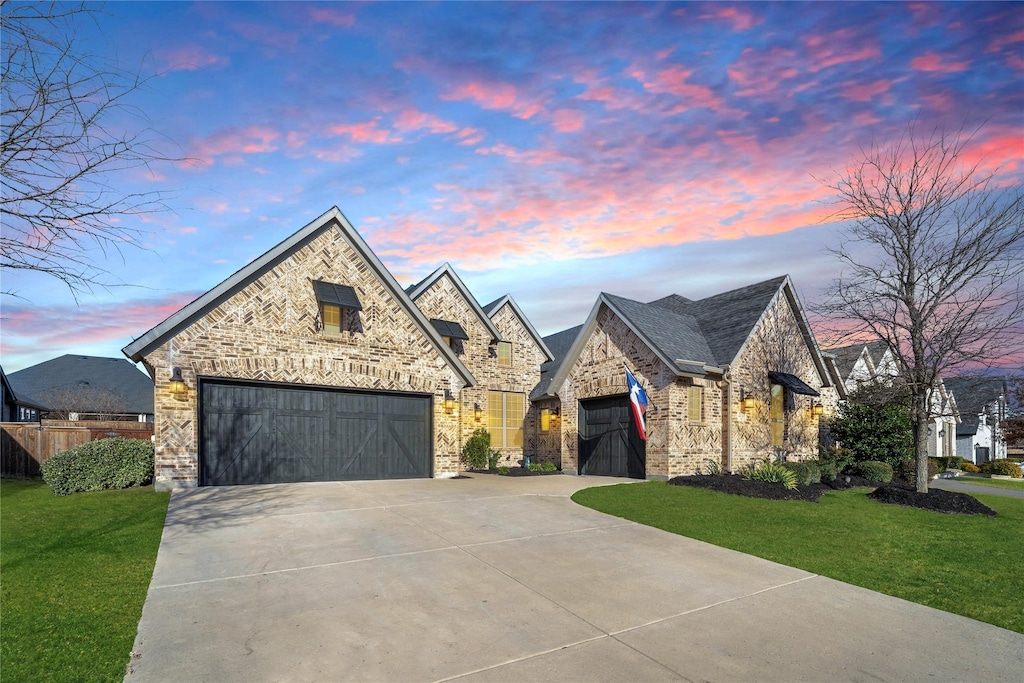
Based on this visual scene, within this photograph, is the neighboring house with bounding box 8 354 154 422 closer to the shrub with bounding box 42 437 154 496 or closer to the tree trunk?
the shrub with bounding box 42 437 154 496

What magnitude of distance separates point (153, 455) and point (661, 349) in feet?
46.6

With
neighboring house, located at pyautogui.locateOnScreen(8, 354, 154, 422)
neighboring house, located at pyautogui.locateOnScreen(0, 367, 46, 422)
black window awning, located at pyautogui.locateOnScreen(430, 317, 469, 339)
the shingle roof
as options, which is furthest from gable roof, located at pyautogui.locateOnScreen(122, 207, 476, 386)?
neighboring house, located at pyautogui.locateOnScreen(8, 354, 154, 422)

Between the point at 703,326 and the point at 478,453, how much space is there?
32.7 ft

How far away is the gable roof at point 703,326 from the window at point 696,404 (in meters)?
0.69

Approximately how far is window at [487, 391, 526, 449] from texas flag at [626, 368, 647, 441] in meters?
7.66

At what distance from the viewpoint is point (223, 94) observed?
7578 mm

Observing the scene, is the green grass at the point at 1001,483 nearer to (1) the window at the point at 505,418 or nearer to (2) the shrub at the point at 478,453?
(1) the window at the point at 505,418

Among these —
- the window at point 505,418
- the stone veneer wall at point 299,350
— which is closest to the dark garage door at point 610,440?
the window at point 505,418

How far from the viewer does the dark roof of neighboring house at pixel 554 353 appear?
77.8 feet

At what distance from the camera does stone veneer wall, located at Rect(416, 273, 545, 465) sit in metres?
22.2

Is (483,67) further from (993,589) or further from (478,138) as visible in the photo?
(993,589)

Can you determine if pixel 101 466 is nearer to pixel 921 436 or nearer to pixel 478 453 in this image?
pixel 478 453

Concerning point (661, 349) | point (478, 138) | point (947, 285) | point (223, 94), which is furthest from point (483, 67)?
point (947, 285)

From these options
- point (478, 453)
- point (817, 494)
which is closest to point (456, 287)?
point (478, 453)
